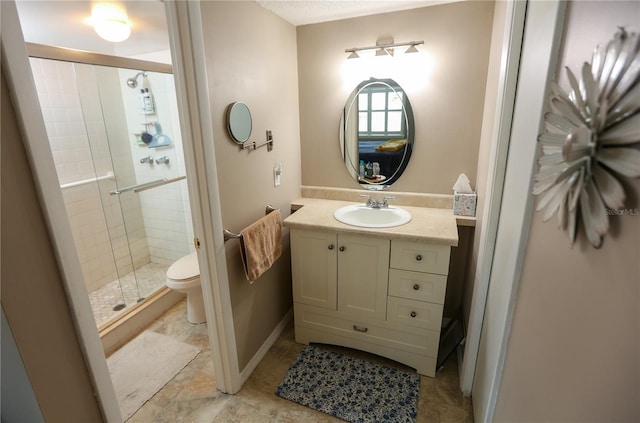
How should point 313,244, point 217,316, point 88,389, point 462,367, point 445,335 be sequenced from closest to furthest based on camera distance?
point 88,389 < point 217,316 < point 462,367 < point 313,244 < point 445,335

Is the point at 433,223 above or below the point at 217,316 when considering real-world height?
above

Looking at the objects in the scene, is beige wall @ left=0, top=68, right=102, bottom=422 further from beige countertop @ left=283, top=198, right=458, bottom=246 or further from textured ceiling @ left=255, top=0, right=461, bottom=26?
textured ceiling @ left=255, top=0, right=461, bottom=26

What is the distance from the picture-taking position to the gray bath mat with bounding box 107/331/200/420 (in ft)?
5.82

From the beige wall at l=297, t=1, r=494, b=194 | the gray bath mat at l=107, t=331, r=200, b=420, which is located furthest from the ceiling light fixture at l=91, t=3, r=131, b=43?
the gray bath mat at l=107, t=331, r=200, b=420

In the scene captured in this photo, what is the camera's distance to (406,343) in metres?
1.87

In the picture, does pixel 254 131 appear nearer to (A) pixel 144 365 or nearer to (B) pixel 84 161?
(A) pixel 144 365

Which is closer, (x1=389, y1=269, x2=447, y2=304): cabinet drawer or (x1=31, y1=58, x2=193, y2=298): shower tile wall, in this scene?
(x1=389, y1=269, x2=447, y2=304): cabinet drawer

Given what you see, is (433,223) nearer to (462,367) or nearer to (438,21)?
(462,367)

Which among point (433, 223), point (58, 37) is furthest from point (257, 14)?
point (58, 37)

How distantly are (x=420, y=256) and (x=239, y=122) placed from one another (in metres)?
1.19

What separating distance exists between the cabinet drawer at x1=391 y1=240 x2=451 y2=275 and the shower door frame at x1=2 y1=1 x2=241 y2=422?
0.93m

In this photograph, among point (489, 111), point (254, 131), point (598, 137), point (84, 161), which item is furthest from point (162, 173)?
point (598, 137)

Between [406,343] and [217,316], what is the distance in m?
1.11

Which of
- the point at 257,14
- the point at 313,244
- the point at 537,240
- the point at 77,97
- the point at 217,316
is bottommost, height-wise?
the point at 217,316
